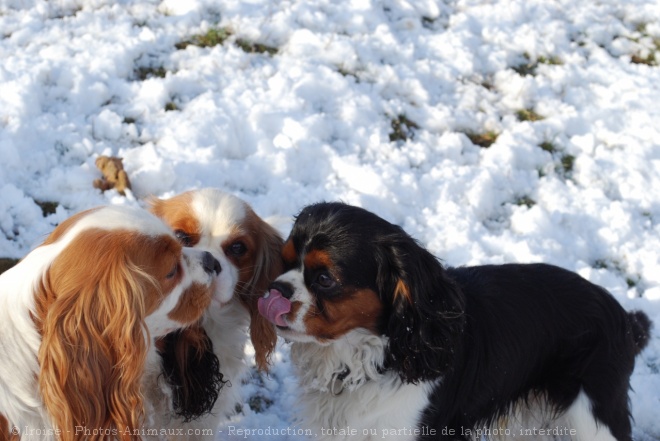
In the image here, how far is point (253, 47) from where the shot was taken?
20.2 ft

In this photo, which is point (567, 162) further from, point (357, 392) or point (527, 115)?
point (357, 392)

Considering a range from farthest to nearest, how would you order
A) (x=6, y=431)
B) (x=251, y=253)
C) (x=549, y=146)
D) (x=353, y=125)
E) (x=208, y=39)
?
(x=208, y=39) < (x=549, y=146) < (x=353, y=125) < (x=251, y=253) < (x=6, y=431)

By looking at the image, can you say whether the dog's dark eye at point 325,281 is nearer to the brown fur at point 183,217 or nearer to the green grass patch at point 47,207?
the brown fur at point 183,217

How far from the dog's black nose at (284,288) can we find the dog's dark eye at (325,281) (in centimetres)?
12

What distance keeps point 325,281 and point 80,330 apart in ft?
3.00

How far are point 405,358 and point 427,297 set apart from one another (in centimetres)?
26

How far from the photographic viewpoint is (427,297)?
2.95 m

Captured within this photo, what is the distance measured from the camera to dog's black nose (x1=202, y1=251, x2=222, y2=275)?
296 cm

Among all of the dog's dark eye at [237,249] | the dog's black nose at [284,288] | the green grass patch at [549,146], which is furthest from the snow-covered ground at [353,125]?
the dog's black nose at [284,288]

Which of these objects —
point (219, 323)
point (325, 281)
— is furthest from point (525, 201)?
point (325, 281)

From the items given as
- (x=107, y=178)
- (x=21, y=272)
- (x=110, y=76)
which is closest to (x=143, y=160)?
(x=107, y=178)

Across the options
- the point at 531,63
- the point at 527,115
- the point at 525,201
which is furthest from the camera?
the point at 531,63

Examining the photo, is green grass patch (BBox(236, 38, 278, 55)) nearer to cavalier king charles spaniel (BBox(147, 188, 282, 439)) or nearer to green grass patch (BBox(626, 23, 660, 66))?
cavalier king charles spaniel (BBox(147, 188, 282, 439))

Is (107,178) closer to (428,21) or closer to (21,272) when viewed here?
(21,272)
